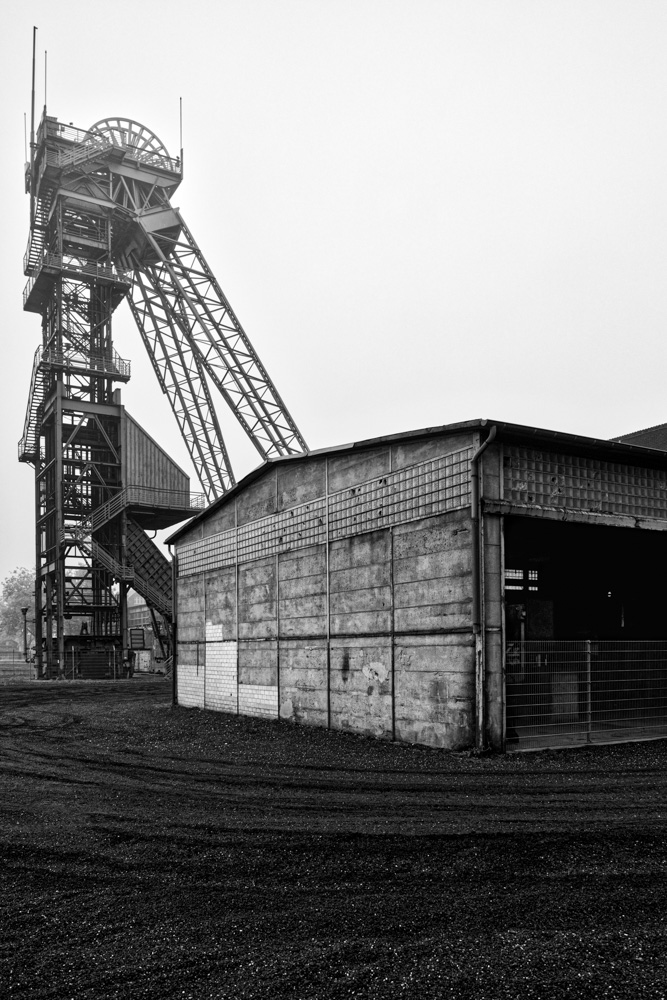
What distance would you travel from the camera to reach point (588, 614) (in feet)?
71.2

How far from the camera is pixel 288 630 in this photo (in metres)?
17.4

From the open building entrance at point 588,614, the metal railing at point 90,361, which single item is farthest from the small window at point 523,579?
the metal railing at point 90,361

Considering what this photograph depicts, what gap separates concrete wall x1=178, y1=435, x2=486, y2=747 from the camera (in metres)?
12.6

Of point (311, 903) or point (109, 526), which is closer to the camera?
point (311, 903)

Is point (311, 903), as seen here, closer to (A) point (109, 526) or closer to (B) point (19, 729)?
(B) point (19, 729)

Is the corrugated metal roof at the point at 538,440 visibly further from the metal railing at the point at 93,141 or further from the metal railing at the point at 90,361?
the metal railing at the point at 93,141

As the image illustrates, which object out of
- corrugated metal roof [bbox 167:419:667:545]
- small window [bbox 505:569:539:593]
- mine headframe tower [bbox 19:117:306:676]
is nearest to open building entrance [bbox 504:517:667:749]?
small window [bbox 505:569:539:593]

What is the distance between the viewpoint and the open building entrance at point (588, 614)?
1494 centimetres

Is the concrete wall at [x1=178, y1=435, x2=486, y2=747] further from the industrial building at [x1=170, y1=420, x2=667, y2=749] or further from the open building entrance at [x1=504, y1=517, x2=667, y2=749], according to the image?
the open building entrance at [x1=504, y1=517, x2=667, y2=749]

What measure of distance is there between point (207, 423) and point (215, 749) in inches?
1323

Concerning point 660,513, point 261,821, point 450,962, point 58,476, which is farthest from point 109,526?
point 450,962

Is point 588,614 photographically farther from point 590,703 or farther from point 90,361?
point 90,361

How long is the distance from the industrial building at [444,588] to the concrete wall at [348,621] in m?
0.04

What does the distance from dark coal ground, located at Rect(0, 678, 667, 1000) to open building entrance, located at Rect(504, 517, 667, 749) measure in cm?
332
